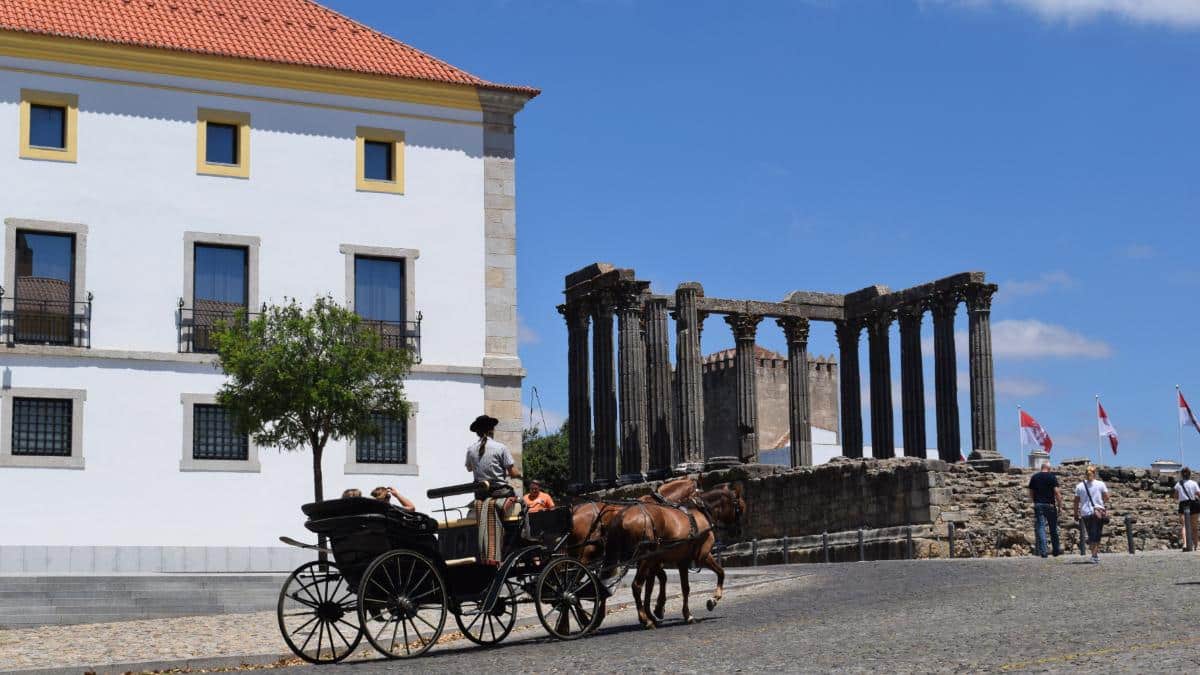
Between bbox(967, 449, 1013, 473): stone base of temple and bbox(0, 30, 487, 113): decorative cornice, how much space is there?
15128 mm

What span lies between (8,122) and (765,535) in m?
20.5

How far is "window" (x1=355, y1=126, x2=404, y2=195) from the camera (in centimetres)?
3394

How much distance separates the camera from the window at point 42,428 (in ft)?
99.2

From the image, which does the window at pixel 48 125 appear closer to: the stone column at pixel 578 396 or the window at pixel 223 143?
the window at pixel 223 143

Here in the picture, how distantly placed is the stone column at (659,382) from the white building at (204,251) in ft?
57.4

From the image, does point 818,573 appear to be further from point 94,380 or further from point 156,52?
point 156,52

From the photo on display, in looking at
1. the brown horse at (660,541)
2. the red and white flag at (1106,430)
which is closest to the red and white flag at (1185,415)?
the red and white flag at (1106,430)

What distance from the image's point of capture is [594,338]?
53.6 meters

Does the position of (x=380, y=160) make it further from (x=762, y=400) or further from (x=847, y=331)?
(x=762, y=400)

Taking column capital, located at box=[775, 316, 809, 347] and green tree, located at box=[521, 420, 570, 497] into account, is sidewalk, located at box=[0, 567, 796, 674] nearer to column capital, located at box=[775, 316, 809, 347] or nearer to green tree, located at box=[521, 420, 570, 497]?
column capital, located at box=[775, 316, 809, 347]

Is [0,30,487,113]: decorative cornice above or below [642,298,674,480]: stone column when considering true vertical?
above

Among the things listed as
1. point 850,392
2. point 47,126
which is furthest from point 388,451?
point 850,392

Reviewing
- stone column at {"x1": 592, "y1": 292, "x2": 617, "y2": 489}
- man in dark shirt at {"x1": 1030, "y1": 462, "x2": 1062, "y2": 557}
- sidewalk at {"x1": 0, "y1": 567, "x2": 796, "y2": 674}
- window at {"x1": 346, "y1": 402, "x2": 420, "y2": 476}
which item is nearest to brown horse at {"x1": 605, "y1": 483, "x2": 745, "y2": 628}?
sidewalk at {"x1": 0, "y1": 567, "x2": 796, "y2": 674}

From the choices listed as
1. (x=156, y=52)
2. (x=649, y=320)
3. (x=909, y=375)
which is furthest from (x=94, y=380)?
(x=909, y=375)
